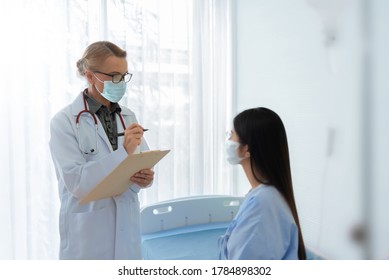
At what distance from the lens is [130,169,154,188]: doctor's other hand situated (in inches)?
54.1

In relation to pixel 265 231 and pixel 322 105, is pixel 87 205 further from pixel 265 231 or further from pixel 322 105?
pixel 322 105

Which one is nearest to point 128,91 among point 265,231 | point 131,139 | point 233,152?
point 131,139

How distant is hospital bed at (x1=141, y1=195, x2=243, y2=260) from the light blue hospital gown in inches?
28.0

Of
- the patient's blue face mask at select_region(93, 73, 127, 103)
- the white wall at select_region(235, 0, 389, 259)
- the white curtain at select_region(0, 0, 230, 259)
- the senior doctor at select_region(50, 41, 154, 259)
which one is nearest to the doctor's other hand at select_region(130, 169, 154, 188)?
the senior doctor at select_region(50, 41, 154, 259)

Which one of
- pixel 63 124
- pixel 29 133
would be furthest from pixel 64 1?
pixel 63 124

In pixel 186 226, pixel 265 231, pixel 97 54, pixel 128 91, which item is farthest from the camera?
pixel 128 91

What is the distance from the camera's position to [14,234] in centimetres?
205

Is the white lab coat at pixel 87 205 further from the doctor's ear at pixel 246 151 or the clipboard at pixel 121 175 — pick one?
the doctor's ear at pixel 246 151

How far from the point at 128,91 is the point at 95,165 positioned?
107 centimetres

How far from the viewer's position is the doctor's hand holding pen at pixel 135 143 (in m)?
1.32

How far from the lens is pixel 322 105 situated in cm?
155

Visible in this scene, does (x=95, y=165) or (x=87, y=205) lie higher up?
(x=95, y=165)

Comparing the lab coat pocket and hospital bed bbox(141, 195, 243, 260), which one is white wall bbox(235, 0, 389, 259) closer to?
hospital bed bbox(141, 195, 243, 260)
